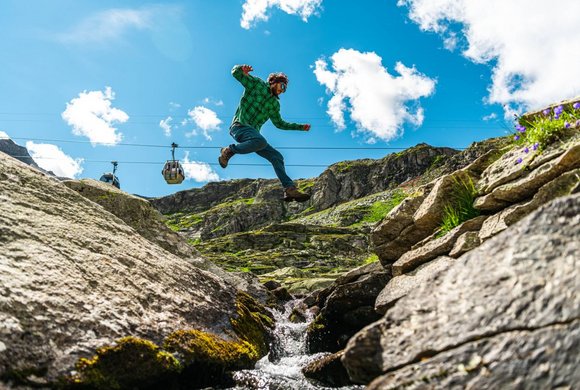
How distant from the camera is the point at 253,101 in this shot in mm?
11117

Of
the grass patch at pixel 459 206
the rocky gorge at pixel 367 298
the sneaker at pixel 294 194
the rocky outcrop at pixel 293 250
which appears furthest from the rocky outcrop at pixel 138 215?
the rocky outcrop at pixel 293 250

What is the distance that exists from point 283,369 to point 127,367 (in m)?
4.30

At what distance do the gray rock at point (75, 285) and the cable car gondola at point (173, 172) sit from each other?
19675 millimetres

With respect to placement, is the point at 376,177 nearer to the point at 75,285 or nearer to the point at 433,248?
the point at 433,248

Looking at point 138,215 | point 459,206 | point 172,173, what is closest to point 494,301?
point 459,206

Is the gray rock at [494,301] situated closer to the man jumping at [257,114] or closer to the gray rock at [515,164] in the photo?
the gray rock at [515,164]

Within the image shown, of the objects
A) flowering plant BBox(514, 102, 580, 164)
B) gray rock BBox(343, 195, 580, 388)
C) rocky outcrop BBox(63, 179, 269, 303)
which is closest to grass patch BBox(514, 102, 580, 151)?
flowering plant BBox(514, 102, 580, 164)

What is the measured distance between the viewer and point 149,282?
23.4 feet

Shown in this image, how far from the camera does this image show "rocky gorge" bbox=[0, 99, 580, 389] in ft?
11.8

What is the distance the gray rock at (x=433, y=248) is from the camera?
7.61m

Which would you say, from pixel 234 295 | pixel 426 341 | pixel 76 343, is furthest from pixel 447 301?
pixel 234 295

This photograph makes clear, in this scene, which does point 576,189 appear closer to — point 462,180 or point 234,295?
point 462,180

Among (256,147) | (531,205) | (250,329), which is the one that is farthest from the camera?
(256,147)

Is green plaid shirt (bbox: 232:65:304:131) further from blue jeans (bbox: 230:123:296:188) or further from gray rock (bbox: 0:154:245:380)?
gray rock (bbox: 0:154:245:380)
